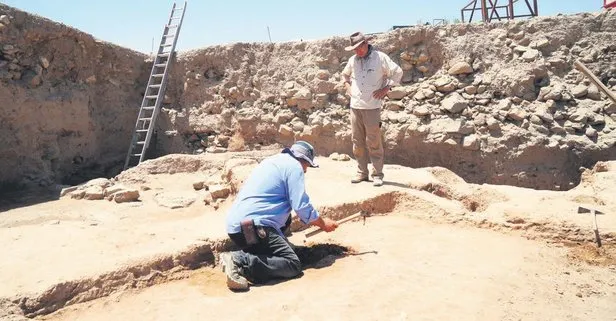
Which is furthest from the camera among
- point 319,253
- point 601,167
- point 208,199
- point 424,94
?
point 424,94

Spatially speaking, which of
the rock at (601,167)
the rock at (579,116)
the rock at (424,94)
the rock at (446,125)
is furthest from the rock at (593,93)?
the rock at (424,94)

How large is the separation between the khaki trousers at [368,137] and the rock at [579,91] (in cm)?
338

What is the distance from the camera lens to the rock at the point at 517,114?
21.9 ft

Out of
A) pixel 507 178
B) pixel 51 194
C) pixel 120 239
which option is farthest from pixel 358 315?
pixel 51 194

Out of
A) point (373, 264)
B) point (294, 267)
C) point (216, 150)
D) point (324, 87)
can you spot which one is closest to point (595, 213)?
point (373, 264)

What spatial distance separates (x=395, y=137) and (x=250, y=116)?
275 cm

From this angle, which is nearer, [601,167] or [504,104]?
[601,167]

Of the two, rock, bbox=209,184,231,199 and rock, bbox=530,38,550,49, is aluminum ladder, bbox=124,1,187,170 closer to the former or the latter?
rock, bbox=209,184,231,199

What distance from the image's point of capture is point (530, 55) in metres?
6.93

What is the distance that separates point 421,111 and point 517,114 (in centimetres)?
137

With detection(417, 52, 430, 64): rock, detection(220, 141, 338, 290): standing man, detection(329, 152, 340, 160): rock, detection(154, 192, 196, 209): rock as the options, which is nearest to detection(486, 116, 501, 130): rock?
detection(417, 52, 430, 64): rock

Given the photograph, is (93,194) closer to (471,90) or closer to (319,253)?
(319,253)

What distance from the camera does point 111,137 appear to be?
8477 millimetres

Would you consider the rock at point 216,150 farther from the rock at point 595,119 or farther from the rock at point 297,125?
the rock at point 595,119
